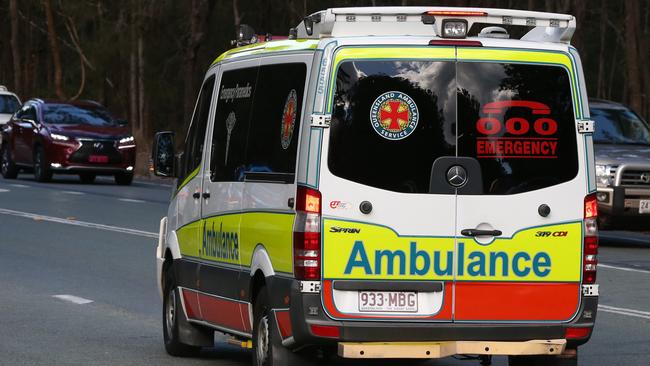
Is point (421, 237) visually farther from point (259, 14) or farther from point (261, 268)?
point (259, 14)

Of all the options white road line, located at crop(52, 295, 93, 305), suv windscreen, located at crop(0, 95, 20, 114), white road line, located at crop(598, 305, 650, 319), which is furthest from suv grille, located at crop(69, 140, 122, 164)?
white road line, located at crop(598, 305, 650, 319)

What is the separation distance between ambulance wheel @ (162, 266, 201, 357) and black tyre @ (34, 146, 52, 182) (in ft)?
74.2

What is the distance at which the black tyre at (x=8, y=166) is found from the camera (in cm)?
3591

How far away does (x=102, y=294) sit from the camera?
14625 millimetres

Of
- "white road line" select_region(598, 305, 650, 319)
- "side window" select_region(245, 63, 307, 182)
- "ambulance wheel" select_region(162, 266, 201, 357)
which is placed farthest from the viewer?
"white road line" select_region(598, 305, 650, 319)

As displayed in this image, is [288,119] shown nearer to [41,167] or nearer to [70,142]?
[70,142]

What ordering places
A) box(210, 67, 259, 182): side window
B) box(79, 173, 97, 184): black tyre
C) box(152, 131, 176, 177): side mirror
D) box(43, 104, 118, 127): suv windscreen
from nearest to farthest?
1. box(210, 67, 259, 182): side window
2. box(152, 131, 176, 177): side mirror
3. box(43, 104, 118, 127): suv windscreen
4. box(79, 173, 97, 184): black tyre

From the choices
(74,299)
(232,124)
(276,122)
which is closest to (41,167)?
(74,299)

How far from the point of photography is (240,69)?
390 inches

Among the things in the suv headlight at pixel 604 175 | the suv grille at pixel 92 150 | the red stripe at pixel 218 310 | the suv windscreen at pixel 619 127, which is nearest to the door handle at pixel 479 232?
the red stripe at pixel 218 310

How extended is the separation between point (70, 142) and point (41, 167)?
1.02 m

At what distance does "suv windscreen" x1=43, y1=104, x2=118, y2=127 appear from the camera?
113ft

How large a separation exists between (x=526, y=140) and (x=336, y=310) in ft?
4.29

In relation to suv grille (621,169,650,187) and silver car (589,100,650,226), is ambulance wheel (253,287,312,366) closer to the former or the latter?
silver car (589,100,650,226)
